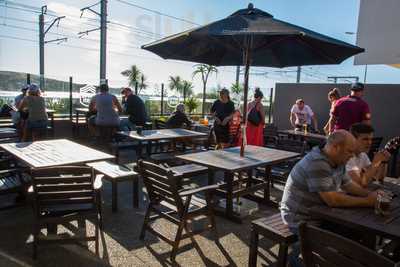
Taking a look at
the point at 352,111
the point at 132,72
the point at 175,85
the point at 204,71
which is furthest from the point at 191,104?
the point at 132,72

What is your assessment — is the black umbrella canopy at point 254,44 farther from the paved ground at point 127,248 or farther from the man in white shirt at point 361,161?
the paved ground at point 127,248

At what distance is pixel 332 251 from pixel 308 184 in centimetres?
68

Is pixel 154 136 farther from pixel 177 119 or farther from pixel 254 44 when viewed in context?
pixel 254 44

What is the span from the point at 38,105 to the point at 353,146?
5485 millimetres

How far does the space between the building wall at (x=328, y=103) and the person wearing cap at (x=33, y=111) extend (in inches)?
254

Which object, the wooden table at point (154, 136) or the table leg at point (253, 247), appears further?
the wooden table at point (154, 136)

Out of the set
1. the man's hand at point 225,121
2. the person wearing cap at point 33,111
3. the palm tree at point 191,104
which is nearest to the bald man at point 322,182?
the man's hand at point 225,121

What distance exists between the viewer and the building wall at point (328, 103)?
743 cm

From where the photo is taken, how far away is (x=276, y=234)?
2.18 metres

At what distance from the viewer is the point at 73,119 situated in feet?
27.9

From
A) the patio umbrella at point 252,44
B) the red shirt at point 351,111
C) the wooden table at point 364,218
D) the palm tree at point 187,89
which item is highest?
the patio umbrella at point 252,44

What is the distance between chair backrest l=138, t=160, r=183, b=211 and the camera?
8.38 feet

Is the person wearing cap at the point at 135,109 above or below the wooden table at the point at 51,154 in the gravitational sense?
above

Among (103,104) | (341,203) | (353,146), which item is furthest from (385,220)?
(103,104)
